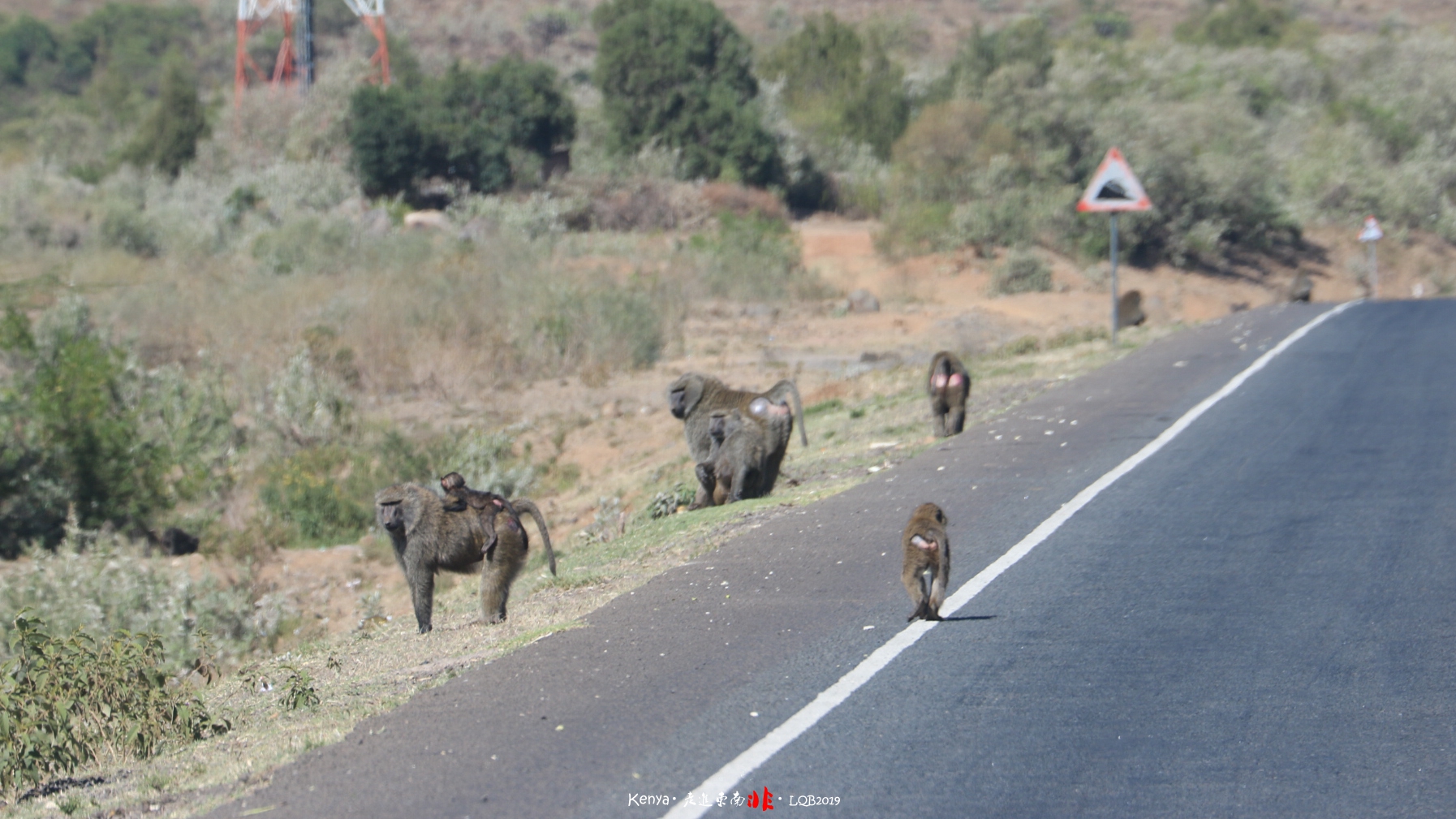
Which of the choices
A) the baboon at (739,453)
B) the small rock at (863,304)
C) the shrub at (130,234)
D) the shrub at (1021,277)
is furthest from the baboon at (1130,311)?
the shrub at (130,234)

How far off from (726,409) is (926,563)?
469cm

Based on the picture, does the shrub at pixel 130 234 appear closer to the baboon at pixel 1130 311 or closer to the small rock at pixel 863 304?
the small rock at pixel 863 304

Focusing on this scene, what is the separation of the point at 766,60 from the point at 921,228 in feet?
88.7

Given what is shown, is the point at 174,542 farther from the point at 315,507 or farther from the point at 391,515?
the point at 391,515

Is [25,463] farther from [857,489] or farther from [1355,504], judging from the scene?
[1355,504]

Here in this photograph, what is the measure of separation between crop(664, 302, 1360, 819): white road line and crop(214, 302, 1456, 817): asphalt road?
6 centimetres

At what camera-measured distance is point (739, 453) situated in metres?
11.1

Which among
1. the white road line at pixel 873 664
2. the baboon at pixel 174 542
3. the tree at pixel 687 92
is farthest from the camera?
the tree at pixel 687 92

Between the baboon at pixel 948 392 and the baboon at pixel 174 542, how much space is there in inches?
369

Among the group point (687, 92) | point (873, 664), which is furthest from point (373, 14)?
point (873, 664)

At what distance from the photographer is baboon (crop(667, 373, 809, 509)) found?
36.6 feet

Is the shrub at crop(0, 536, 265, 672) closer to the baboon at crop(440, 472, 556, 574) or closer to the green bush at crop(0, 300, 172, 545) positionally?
the green bush at crop(0, 300, 172, 545)

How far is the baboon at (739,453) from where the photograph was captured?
11102mm

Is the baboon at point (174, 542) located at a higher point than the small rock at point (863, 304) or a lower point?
lower
